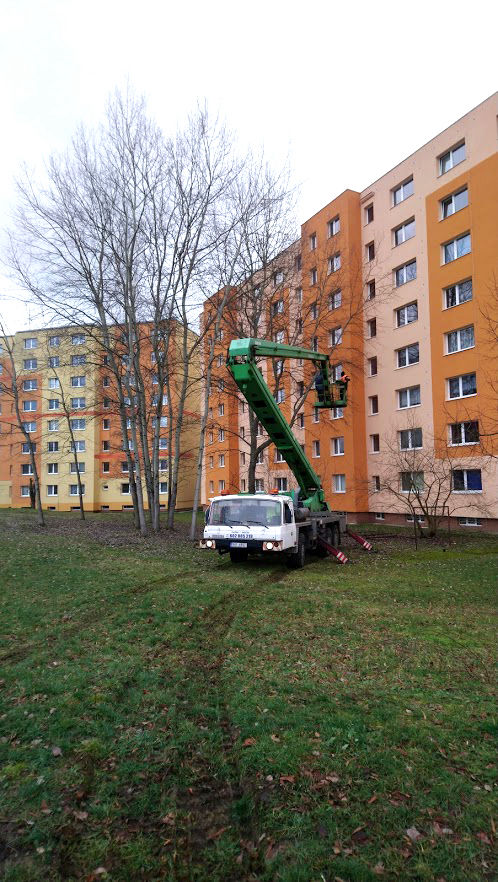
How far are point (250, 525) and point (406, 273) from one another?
20.3 meters

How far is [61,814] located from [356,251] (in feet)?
103

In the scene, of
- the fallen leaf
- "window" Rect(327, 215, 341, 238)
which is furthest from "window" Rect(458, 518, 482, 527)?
the fallen leaf

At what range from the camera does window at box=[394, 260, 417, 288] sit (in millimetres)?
27000

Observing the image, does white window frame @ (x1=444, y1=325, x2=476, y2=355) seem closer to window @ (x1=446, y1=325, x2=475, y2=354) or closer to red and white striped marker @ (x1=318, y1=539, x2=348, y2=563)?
window @ (x1=446, y1=325, x2=475, y2=354)

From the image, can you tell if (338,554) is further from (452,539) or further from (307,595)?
(452,539)

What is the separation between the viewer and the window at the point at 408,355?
1047 inches

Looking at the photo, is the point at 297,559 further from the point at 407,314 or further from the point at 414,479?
the point at 407,314

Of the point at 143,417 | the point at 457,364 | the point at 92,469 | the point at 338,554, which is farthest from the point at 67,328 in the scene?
the point at 92,469

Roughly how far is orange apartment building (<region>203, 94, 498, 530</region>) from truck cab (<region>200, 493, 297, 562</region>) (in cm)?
759

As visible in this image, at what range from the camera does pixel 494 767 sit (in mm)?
3809

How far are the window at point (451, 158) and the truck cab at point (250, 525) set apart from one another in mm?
20571

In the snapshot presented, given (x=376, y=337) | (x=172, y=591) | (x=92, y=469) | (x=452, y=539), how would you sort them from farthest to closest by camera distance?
(x=92, y=469) → (x=376, y=337) → (x=452, y=539) → (x=172, y=591)

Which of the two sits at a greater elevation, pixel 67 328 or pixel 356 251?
pixel 356 251

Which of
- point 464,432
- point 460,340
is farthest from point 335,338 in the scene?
point 464,432
